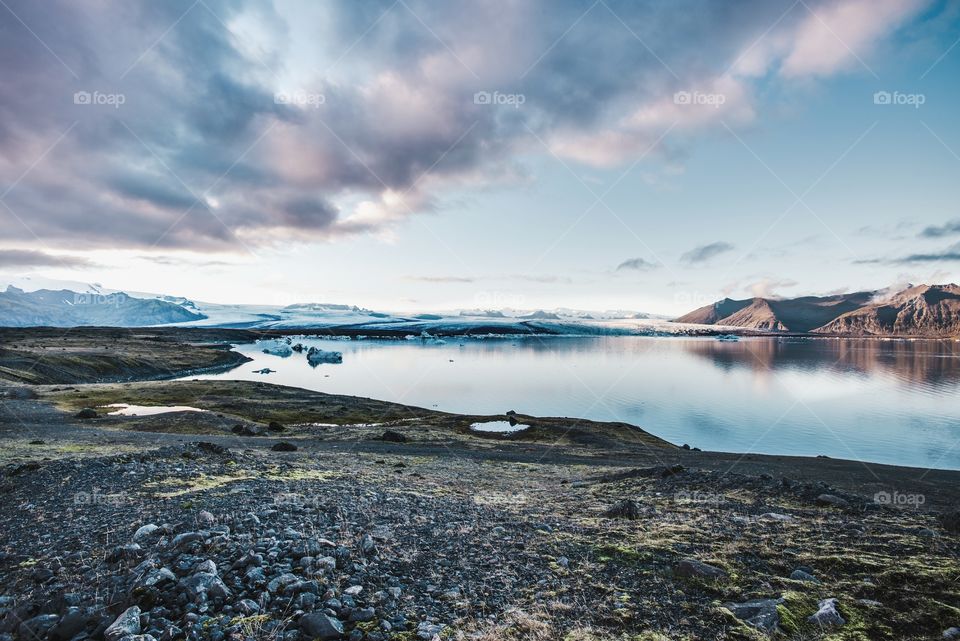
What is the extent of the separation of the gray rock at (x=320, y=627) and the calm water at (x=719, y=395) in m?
47.9

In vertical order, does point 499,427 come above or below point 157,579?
below

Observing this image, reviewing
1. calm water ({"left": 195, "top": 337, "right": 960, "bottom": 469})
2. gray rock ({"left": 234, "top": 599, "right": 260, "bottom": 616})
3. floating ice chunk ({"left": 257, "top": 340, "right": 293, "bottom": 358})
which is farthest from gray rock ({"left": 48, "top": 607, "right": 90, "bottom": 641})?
floating ice chunk ({"left": 257, "top": 340, "right": 293, "bottom": 358})

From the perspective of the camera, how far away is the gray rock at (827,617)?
6062mm

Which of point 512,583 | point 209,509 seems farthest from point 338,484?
point 512,583

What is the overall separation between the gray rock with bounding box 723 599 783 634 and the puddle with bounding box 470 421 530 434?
129 ft

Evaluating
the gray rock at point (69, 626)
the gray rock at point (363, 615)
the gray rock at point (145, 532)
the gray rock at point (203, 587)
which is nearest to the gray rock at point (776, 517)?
the gray rock at point (363, 615)

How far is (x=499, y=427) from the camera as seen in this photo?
48.3 metres

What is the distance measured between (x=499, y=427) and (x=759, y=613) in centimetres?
4266

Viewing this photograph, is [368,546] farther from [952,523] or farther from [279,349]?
[279,349]

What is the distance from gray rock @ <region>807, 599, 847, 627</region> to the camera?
6.06 m

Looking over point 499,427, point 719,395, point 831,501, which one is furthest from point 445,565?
point 719,395

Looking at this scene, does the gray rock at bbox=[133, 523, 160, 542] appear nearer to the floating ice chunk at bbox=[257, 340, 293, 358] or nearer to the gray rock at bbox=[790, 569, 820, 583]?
the gray rock at bbox=[790, 569, 820, 583]

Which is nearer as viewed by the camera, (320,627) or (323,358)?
(320,627)

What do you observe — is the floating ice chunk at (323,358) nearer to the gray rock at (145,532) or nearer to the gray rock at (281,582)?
the gray rock at (145,532)
